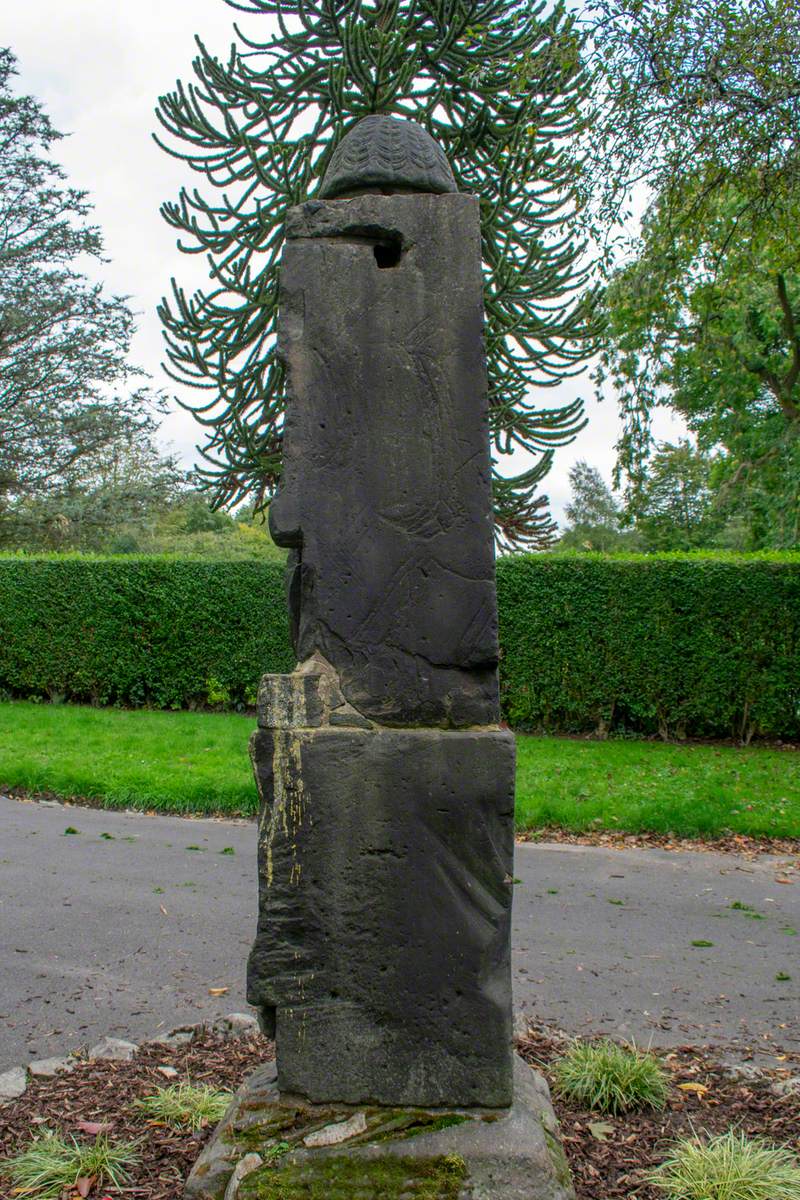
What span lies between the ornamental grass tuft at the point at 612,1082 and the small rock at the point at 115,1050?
67.9 inches

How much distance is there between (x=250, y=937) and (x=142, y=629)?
9525 mm

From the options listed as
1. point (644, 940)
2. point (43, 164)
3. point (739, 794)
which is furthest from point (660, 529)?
point (644, 940)

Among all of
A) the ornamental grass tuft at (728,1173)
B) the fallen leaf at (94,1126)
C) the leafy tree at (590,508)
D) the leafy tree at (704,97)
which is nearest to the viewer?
the ornamental grass tuft at (728,1173)

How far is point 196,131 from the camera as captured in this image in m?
9.57

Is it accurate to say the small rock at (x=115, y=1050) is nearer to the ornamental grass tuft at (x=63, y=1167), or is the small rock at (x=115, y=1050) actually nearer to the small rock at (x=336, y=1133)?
the ornamental grass tuft at (x=63, y=1167)

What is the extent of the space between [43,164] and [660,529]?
1075 inches

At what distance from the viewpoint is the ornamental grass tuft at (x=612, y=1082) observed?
139 inches

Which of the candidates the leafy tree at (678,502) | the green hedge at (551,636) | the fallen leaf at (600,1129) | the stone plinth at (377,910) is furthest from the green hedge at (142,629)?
the leafy tree at (678,502)

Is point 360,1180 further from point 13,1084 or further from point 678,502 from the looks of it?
point 678,502

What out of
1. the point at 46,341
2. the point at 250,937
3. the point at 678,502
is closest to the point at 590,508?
the point at 678,502

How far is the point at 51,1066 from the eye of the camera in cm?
391

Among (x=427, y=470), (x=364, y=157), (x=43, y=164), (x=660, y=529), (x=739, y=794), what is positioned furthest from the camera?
(x=660, y=529)

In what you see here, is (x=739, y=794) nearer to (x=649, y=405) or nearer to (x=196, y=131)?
(x=649, y=405)

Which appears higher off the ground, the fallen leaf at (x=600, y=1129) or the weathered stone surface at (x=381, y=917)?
the weathered stone surface at (x=381, y=917)
